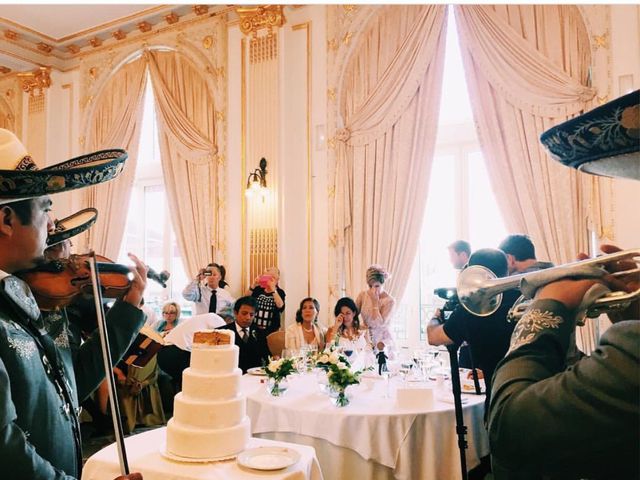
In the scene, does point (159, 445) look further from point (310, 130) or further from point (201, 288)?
point (310, 130)

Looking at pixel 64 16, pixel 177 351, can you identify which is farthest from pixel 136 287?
Result: pixel 64 16

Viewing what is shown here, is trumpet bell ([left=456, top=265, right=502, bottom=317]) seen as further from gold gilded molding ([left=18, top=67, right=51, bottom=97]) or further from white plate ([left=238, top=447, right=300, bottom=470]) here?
gold gilded molding ([left=18, top=67, right=51, bottom=97])

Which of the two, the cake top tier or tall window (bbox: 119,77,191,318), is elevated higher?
tall window (bbox: 119,77,191,318)

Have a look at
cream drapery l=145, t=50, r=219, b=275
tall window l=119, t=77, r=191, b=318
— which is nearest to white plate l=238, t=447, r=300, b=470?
cream drapery l=145, t=50, r=219, b=275

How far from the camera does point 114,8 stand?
7336 mm

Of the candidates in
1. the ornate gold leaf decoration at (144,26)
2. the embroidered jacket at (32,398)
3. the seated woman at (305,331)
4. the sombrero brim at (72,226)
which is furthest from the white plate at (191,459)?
the ornate gold leaf decoration at (144,26)

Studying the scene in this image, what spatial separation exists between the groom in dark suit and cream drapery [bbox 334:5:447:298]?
1.50 meters

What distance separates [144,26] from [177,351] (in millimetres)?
5039

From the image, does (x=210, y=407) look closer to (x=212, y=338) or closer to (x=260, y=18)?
(x=212, y=338)

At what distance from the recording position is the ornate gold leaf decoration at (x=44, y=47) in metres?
8.53

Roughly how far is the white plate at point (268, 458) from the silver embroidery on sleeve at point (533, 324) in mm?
1497

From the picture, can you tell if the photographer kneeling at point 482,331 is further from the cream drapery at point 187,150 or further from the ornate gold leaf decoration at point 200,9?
the ornate gold leaf decoration at point 200,9

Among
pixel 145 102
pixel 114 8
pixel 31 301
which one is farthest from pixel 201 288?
pixel 31 301

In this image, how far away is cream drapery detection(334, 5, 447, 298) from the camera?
19.9 feet
